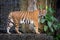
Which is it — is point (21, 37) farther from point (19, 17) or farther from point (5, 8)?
point (5, 8)

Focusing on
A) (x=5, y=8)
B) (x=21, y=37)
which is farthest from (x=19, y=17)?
(x=5, y=8)

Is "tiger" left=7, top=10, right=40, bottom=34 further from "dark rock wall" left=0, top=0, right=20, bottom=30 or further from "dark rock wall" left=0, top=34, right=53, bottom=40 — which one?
"dark rock wall" left=0, top=0, right=20, bottom=30

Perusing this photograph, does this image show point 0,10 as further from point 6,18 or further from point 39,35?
point 39,35

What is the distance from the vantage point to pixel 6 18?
16.2 ft

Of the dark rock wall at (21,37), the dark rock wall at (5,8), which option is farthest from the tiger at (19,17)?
the dark rock wall at (5,8)

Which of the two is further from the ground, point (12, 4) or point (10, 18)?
point (12, 4)

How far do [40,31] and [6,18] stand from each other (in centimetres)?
82

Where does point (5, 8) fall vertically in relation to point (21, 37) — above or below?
above

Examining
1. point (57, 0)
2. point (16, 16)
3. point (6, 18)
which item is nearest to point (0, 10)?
point (6, 18)

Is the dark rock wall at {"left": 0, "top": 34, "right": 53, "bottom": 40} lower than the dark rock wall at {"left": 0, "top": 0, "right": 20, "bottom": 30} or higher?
lower

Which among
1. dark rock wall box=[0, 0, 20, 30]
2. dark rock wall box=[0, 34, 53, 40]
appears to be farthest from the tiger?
dark rock wall box=[0, 0, 20, 30]

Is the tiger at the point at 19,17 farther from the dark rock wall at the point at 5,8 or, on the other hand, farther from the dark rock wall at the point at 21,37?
the dark rock wall at the point at 5,8

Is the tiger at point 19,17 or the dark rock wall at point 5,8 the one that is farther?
the dark rock wall at point 5,8

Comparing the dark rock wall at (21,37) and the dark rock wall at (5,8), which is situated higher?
the dark rock wall at (5,8)
